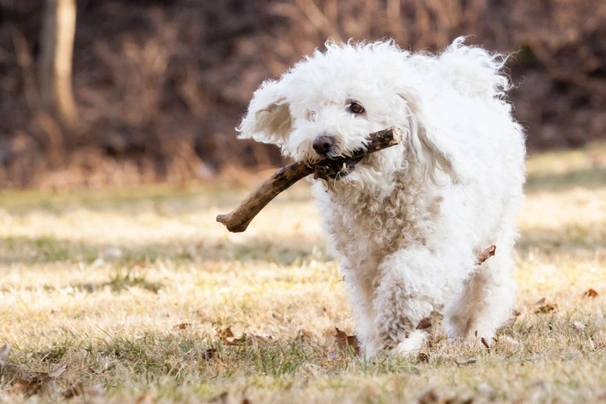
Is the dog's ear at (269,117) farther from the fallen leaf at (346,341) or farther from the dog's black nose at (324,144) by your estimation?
the fallen leaf at (346,341)

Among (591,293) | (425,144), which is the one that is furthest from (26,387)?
(591,293)

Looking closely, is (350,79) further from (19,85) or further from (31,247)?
(19,85)

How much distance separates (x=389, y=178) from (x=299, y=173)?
17.3 inches

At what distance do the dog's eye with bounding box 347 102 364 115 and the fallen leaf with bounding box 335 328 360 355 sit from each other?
3.80 ft

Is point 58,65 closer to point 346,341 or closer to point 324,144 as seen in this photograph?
point 346,341

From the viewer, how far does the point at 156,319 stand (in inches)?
220

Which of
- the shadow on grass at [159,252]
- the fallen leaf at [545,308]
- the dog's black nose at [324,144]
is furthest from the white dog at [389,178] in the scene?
the shadow on grass at [159,252]

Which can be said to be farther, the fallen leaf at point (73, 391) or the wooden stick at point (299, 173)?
the wooden stick at point (299, 173)

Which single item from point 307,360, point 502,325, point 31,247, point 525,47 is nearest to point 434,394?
point 307,360

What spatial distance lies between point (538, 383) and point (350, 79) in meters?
1.80

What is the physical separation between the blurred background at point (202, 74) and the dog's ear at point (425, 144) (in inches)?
517

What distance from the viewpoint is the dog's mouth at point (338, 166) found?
15.0ft

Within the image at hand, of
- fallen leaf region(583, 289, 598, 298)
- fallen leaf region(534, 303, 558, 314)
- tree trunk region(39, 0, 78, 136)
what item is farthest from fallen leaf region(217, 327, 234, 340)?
tree trunk region(39, 0, 78, 136)

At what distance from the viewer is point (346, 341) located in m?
5.11
